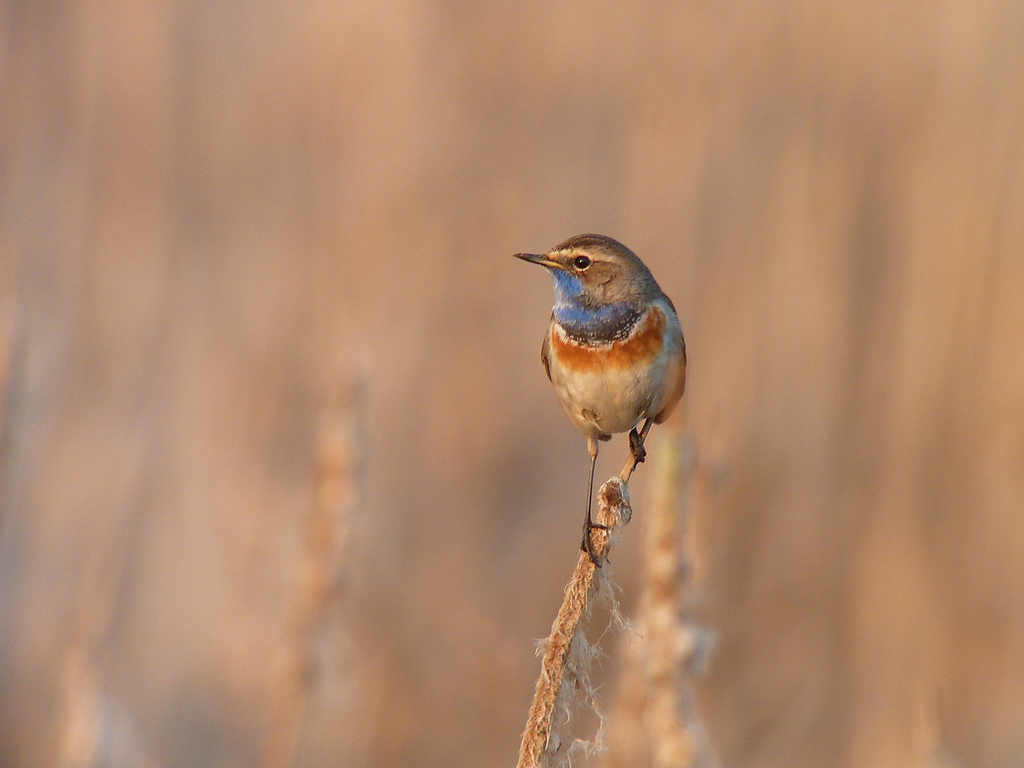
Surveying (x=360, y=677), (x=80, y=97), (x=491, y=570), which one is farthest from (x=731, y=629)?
(x=80, y=97)

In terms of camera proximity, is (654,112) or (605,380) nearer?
(605,380)

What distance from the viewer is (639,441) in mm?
2584

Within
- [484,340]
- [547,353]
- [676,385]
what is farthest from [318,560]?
[484,340]

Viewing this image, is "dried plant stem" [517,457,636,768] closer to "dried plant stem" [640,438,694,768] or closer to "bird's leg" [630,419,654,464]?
"dried plant stem" [640,438,694,768]

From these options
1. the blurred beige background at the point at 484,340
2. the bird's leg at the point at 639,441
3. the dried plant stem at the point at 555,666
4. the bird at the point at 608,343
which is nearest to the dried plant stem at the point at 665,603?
the dried plant stem at the point at 555,666

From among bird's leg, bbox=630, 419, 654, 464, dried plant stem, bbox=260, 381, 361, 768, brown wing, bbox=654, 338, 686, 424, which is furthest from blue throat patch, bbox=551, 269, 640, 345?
dried plant stem, bbox=260, 381, 361, 768

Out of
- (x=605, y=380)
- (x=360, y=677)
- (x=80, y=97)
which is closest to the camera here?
(x=605, y=380)

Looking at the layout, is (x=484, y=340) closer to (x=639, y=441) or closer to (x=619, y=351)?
(x=639, y=441)

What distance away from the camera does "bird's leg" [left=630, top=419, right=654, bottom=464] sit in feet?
8.08

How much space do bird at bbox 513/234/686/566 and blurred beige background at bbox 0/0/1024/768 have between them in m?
1.14

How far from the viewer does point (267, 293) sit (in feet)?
14.3

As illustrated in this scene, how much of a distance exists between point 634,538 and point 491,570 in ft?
1.77

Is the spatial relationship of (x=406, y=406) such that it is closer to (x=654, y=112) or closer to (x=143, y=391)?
(x=143, y=391)

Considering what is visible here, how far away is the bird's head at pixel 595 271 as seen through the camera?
95.9 inches
